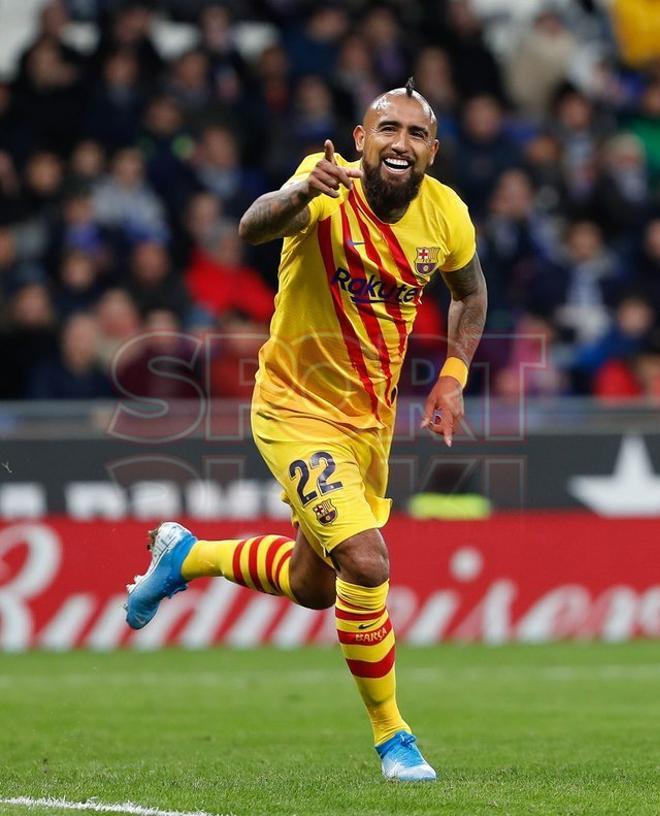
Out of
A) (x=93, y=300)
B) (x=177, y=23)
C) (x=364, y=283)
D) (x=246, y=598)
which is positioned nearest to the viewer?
(x=364, y=283)

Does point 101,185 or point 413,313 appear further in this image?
point 101,185

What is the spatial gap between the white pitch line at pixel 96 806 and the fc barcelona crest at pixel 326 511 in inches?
54.1

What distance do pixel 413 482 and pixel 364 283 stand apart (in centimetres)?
650

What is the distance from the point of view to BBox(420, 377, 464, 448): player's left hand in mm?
7164

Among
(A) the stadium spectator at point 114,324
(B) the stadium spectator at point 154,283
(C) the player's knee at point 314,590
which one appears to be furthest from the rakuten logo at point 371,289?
(B) the stadium spectator at point 154,283

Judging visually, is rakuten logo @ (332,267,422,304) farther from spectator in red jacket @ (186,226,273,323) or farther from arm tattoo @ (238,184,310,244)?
spectator in red jacket @ (186,226,273,323)

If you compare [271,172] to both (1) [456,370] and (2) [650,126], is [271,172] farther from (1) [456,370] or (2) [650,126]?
(1) [456,370]

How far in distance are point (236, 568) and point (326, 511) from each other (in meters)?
0.94

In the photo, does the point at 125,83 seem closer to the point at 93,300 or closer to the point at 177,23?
the point at 177,23

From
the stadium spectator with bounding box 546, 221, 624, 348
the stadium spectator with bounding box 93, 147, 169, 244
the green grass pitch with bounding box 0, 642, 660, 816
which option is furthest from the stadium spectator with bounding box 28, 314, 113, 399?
the stadium spectator with bounding box 546, 221, 624, 348

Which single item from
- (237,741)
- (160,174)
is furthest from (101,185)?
(237,741)

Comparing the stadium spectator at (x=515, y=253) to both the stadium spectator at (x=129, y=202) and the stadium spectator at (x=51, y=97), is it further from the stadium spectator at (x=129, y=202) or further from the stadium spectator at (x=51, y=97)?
the stadium spectator at (x=51, y=97)

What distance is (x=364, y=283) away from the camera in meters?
7.07

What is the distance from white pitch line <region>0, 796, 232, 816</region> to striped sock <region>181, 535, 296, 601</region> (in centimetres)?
158
